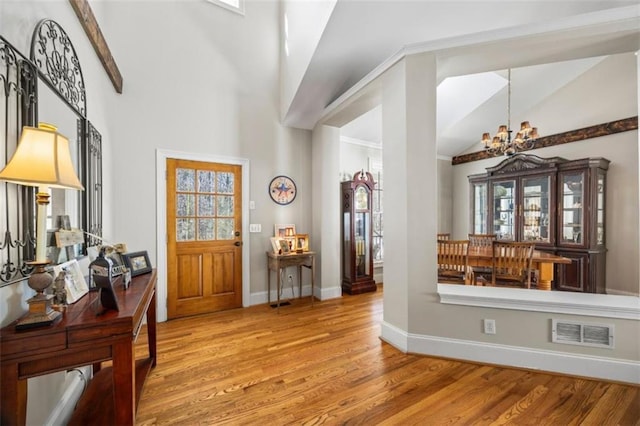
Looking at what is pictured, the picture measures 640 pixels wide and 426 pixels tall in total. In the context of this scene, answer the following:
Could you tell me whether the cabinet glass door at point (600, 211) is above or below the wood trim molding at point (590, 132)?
below

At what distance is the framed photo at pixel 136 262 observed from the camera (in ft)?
6.42

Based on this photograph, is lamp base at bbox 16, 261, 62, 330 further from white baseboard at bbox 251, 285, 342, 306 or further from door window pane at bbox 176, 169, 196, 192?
white baseboard at bbox 251, 285, 342, 306

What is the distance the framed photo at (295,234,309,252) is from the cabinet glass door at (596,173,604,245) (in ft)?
13.6

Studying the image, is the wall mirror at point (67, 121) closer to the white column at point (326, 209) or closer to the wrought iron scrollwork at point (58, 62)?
the wrought iron scrollwork at point (58, 62)

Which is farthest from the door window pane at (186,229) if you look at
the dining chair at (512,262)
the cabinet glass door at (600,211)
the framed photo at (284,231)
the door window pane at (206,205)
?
the cabinet glass door at (600,211)

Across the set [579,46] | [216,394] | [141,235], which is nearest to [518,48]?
[579,46]

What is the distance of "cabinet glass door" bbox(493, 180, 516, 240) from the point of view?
4.70m

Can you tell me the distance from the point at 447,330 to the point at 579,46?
8.25ft

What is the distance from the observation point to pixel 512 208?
4.70 meters

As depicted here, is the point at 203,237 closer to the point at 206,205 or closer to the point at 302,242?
the point at 206,205

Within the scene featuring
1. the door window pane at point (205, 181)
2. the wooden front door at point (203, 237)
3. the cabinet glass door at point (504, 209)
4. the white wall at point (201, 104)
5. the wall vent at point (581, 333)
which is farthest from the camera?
the cabinet glass door at point (504, 209)

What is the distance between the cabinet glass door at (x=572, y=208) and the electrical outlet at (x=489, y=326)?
2930 millimetres

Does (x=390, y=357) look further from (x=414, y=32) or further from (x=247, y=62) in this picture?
(x=247, y=62)

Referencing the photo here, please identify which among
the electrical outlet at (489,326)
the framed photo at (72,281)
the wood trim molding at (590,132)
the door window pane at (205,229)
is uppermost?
the wood trim molding at (590,132)
